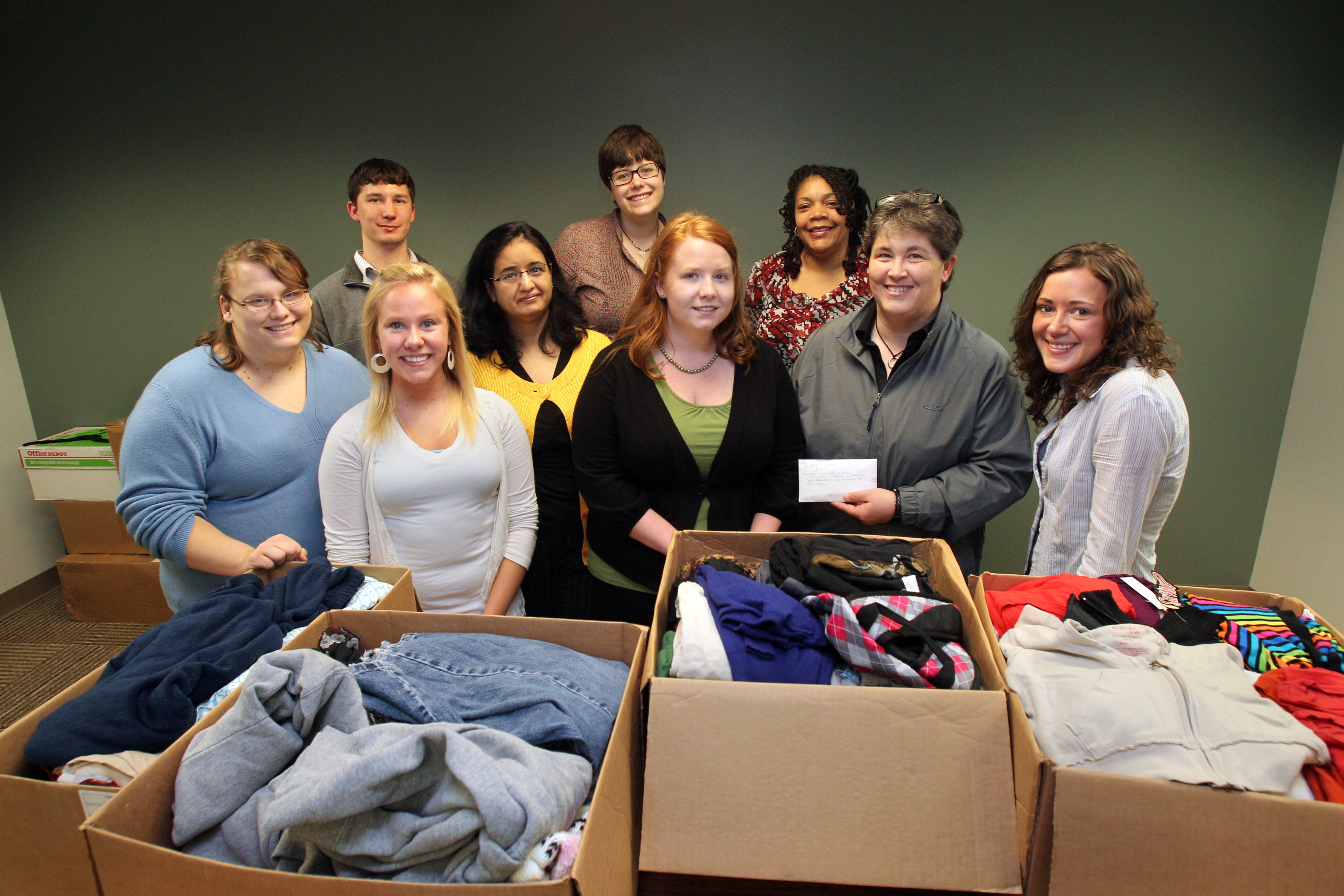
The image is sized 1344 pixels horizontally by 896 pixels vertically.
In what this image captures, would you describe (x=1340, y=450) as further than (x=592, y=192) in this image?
No

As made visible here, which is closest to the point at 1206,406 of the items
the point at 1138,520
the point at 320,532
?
the point at 1138,520

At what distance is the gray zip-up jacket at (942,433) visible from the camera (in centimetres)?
168

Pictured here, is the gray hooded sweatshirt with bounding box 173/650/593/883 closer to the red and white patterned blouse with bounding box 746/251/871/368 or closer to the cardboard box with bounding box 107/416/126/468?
the red and white patterned blouse with bounding box 746/251/871/368

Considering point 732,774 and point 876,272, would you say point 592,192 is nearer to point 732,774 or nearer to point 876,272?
point 876,272

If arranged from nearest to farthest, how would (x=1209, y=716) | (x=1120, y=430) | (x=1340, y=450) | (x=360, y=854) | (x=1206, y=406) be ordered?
(x=360, y=854) < (x=1209, y=716) < (x=1120, y=430) < (x=1340, y=450) < (x=1206, y=406)

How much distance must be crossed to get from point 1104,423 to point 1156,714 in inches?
30.4

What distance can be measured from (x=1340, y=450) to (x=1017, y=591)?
8.67 ft

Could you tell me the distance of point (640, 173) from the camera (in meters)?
2.36

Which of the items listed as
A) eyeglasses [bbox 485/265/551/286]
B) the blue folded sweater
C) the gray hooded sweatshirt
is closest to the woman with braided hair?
eyeglasses [bbox 485/265/551/286]

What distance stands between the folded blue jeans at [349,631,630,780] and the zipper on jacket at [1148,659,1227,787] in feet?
2.40

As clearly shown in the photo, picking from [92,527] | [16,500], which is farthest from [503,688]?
[16,500]

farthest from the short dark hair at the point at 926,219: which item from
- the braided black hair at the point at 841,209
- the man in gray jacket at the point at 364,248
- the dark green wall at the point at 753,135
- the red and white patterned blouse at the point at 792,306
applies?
the man in gray jacket at the point at 364,248

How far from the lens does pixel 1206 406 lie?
10.1 feet

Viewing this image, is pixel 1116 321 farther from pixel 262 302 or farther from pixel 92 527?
pixel 92 527
